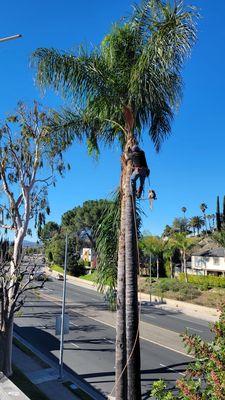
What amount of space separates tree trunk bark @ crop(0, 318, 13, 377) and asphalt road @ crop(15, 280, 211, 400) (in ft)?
12.5

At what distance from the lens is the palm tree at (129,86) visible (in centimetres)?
845

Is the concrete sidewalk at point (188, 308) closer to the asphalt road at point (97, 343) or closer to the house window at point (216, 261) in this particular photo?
the asphalt road at point (97, 343)

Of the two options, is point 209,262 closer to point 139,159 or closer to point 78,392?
point 78,392

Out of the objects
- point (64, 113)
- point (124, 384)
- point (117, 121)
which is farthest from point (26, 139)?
point (124, 384)

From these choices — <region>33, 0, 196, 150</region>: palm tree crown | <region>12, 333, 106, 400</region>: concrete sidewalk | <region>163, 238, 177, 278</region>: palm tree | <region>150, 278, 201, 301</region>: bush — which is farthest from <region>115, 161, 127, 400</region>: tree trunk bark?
<region>163, 238, 177, 278</region>: palm tree

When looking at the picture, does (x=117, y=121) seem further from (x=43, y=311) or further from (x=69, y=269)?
(x=69, y=269)

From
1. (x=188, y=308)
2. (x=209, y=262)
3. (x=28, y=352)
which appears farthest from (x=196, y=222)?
(x=28, y=352)

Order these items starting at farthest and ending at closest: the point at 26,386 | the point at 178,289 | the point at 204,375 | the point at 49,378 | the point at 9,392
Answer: the point at 178,289 < the point at 49,378 < the point at 26,386 < the point at 9,392 < the point at 204,375

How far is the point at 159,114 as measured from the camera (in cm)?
1007

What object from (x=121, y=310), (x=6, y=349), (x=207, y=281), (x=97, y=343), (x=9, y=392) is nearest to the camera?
(x=9, y=392)

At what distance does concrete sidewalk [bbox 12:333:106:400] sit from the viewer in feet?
57.8

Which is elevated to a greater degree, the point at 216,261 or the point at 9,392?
the point at 216,261

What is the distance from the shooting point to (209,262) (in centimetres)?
6669

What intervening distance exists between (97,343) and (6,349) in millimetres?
9815
